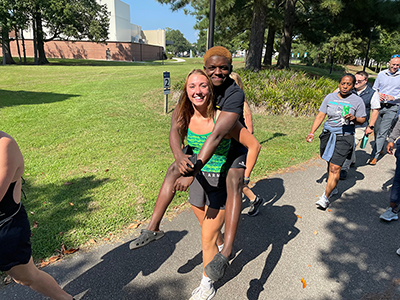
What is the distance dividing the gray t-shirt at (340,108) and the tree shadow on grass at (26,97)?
35.6 ft

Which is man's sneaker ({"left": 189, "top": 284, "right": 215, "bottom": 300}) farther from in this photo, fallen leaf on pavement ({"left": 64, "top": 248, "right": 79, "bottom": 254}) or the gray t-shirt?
the gray t-shirt

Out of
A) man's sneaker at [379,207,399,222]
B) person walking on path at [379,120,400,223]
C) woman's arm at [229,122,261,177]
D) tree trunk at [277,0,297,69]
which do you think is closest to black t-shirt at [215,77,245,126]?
woman's arm at [229,122,261,177]

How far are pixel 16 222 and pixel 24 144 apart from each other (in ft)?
18.5

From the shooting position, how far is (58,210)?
3.92 meters

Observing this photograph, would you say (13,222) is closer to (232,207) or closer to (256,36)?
(232,207)

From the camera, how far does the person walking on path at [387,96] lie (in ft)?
19.8

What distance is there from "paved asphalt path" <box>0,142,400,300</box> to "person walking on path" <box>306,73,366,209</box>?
0.61 metres

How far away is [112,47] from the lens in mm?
56031

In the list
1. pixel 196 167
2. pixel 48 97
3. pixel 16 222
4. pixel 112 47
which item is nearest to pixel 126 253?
pixel 16 222

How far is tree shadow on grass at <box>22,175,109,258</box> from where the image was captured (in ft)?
10.7

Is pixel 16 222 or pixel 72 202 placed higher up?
pixel 16 222

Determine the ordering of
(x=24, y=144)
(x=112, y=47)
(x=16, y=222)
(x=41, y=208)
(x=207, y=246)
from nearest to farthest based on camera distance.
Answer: (x=16, y=222)
(x=207, y=246)
(x=41, y=208)
(x=24, y=144)
(x=112, y=47)

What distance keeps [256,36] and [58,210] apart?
14.0 m

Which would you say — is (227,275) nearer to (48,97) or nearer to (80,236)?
(80,236)
